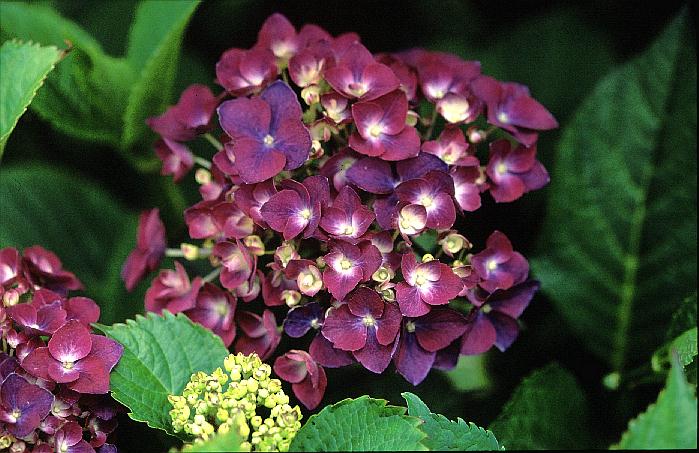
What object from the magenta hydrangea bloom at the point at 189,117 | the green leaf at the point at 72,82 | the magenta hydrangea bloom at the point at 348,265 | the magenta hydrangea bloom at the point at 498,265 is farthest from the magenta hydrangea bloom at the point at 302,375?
the green leaf at the point at 72,82

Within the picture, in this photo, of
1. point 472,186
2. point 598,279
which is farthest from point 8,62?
point 598,279

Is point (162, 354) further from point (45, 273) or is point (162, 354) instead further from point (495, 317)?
point (495, 317)

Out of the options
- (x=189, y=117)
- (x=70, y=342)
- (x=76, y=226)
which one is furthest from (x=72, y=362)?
(x=76, y=226)

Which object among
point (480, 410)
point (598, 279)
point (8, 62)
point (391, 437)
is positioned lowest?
point (480, 410)

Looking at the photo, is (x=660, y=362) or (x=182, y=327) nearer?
(x=182, y=327)

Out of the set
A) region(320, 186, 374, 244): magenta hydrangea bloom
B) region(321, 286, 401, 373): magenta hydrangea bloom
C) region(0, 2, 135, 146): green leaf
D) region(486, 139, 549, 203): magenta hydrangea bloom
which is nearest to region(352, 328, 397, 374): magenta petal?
region(321, 286, 401, 373): magenta hydrangea bloom

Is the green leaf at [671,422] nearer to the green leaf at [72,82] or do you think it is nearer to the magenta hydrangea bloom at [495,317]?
the magenta hydrangea bloom at [495,317]

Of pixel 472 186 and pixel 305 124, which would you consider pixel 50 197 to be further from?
pixel 472 186
